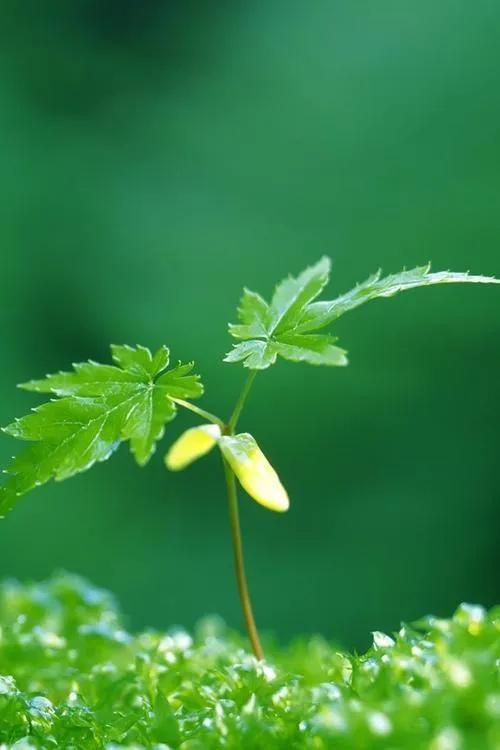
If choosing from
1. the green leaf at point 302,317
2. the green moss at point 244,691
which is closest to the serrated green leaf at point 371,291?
the green leaf at point 302,317

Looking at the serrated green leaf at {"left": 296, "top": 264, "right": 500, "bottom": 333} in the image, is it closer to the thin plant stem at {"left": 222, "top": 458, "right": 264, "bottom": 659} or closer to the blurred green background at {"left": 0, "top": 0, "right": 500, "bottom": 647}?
the thin plant stem at {"left": 222, "top": 458, "right": 264, "bottom": 659}

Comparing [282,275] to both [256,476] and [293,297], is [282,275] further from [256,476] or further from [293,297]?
[256,476]

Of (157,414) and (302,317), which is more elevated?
(302,317)

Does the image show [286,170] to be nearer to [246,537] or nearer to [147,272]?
[147,272]

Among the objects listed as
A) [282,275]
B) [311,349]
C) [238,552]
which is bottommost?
[238,552]

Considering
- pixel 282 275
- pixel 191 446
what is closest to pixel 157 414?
pixel 191 446

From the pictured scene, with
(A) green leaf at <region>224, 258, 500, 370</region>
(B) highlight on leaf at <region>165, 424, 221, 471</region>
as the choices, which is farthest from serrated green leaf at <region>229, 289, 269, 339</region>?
(B) highlight on leaf at <region>165, 424, 221, 471</region>

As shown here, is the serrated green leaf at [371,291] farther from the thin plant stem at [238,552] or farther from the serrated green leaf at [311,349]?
the thin plant stem at [238,552]
